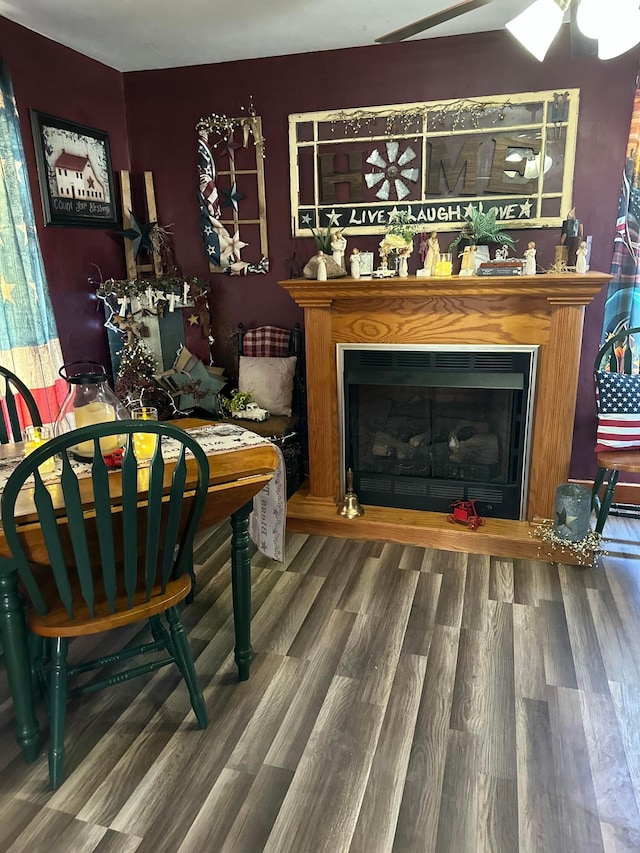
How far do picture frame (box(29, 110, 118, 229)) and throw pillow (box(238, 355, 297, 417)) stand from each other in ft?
3.89

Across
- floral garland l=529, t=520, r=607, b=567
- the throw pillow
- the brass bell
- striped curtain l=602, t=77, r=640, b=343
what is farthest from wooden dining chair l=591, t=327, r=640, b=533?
the throw pillow

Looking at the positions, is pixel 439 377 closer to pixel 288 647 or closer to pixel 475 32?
pixel 288 647

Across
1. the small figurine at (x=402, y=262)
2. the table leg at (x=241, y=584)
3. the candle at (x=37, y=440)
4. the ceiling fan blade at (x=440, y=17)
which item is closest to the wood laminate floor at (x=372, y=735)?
the table leg at (x=241, y=584)

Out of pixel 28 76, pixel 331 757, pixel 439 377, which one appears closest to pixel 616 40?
pixel 439 377

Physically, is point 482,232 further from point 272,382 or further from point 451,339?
point 272,382

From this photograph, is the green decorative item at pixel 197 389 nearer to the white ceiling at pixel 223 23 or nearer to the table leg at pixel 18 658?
the white ceiling at pixel 223 23

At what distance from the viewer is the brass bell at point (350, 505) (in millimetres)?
3064

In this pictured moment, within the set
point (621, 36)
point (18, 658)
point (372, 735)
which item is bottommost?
point (372, 735)

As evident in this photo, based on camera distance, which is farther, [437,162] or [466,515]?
[437,162]

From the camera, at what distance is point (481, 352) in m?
2.83

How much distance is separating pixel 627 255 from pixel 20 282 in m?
2.89

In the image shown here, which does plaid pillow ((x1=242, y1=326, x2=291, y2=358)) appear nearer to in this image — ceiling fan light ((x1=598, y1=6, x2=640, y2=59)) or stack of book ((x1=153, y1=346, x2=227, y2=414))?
stack of book ((x1=153, y1=346, x2=227, y2=414))

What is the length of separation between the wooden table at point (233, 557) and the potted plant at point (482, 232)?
5.52ft

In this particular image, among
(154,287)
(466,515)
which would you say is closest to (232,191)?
(154,287)
